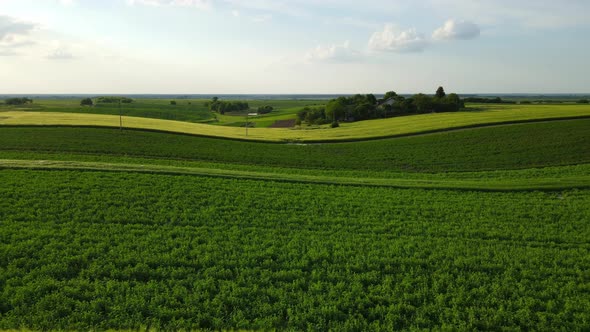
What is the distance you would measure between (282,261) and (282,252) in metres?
0.58

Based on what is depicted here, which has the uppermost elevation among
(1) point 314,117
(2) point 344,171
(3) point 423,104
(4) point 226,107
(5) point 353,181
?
(4) point 226,107

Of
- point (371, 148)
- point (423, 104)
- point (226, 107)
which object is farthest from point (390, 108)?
point (226, 107)

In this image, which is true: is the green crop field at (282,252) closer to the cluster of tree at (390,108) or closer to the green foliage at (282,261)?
the green foliage at (282,261)

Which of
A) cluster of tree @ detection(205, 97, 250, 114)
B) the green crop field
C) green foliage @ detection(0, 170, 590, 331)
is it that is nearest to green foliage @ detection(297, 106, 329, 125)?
cluster of tree @ detection(205, 97, 250, 114)

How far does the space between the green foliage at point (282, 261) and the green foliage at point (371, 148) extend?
15.5 metres

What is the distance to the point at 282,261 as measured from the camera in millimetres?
11242

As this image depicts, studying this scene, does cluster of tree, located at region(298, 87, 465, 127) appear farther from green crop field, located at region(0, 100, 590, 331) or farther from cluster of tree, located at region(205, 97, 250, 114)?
green crop field, located at region(0, 100, 590, 331)

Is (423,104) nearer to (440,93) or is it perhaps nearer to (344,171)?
(440,93)

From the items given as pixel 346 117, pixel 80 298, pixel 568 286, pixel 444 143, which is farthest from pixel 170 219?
pixel 346 117

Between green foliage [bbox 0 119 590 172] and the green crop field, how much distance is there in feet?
28.5

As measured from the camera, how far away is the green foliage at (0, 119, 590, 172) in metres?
33.0

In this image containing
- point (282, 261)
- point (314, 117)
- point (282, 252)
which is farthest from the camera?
point (314, 117)

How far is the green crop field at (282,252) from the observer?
8.62 m

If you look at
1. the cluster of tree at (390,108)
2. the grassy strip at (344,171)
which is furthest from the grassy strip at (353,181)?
the cluster of tree at (390,108)
